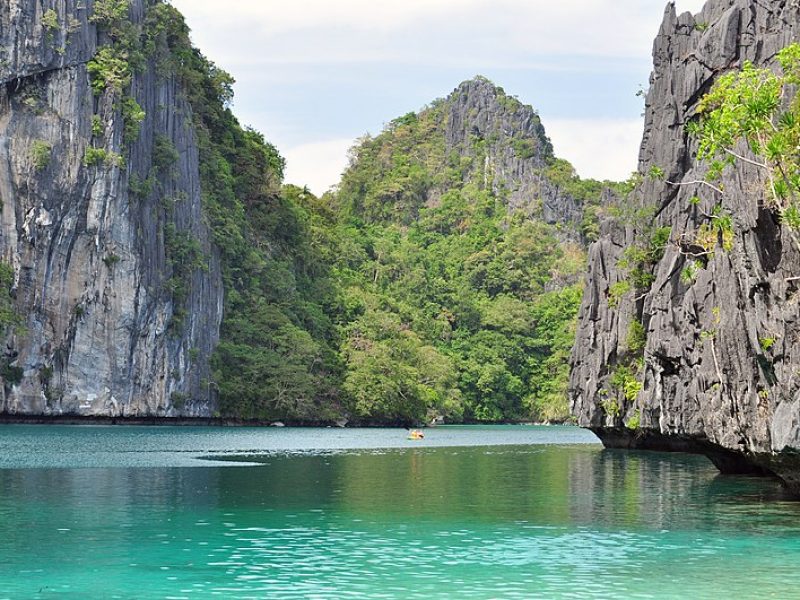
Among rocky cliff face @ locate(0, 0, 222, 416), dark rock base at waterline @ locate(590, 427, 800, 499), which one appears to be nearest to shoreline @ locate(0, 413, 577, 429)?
rocky cliff face @ locate(0, 0, 222, 416)

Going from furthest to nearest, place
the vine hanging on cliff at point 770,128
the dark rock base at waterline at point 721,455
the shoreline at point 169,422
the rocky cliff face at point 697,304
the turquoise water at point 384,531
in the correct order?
the shoreline at point 169,422, the dark rock base at waterline at point 721,455, the rocky cliff face at point 697,304, the vine hanging on cliff at point 770,128, the turquoise water at point 384,531

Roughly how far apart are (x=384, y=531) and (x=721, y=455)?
16.3m

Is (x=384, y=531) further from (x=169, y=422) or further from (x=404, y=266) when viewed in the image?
(x=404, y=266)

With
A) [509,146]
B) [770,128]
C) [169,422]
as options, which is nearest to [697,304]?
[770,128]

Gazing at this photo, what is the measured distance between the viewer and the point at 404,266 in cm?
11494

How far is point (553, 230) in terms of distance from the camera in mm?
132000

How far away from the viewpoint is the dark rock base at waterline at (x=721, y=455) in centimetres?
2333

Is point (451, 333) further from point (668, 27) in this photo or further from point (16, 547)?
point (16, 547)

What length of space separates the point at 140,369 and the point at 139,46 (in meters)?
20.0

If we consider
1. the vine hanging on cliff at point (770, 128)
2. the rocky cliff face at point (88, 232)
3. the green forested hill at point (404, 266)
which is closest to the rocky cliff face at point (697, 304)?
the vine hanging on cliff at point (770, 128)

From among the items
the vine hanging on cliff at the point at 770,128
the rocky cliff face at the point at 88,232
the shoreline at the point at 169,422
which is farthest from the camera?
the shoreline at the point at 169,422

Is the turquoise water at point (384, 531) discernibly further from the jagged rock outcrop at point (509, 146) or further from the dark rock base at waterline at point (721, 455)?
the jagged rock outcrop at point (509, 146)

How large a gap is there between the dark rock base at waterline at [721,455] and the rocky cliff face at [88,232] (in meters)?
31.3

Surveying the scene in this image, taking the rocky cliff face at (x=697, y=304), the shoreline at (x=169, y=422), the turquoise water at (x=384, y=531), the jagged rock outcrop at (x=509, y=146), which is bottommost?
the turquoise water at (x=384, y=531)
